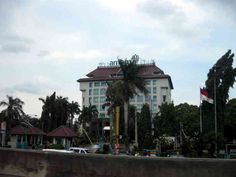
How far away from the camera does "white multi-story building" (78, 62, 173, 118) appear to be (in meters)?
145

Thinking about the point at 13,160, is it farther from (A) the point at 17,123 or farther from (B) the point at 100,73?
(B) the point at 100,73

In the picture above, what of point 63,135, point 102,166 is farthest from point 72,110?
point 102,166

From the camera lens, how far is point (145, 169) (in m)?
7.34

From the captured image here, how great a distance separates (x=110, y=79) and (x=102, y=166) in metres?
134

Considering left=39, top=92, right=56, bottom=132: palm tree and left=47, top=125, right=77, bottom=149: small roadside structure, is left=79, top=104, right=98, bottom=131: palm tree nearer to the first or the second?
left=39, top=92, right=56, bottom=132: palm tree

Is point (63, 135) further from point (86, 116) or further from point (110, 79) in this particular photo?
point (110, 79)

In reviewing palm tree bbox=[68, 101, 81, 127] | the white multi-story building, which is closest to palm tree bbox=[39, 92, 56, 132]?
palm tree bbox=[68, 101, 81, 127]

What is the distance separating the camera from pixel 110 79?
466ft

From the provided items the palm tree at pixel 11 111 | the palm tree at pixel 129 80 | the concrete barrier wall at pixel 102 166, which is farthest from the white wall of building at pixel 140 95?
the concrete barrier wall at pixel 102 166

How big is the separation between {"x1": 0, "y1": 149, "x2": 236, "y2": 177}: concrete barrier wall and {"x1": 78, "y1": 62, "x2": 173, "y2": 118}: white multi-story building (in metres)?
131

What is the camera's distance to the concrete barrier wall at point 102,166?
6.95 m

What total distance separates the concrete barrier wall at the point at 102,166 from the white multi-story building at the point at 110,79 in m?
131

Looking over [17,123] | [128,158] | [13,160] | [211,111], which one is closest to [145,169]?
[128,158]

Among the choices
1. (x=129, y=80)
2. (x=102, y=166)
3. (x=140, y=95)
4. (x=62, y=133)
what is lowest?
(x=102, y=166)
